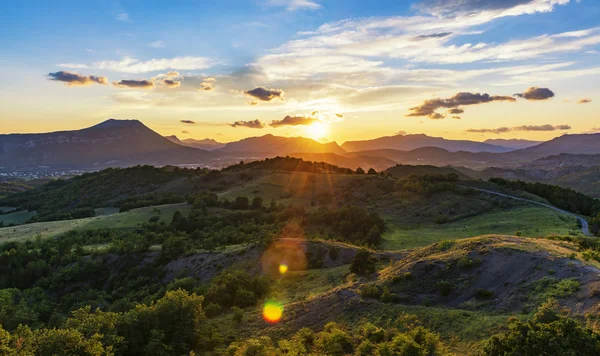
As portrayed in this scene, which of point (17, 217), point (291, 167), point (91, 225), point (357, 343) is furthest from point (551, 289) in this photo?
point (17, 217)

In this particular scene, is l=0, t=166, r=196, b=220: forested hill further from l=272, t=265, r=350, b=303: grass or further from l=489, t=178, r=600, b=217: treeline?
l=489, t=178, r=600, b=217: treeline

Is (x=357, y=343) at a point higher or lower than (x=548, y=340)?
lower

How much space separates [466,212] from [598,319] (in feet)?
168

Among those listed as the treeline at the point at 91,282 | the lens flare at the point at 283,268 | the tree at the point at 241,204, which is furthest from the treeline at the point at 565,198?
the treeline at the point at 91,282

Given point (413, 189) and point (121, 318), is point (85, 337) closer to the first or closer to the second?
point (121, 318)

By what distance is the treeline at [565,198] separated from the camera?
64500 mm

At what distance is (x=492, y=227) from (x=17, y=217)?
13000 centimetres

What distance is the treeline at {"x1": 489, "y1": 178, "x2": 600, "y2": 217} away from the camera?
6450 centimetres

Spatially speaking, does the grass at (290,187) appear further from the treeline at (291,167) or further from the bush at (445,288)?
the bush at (445,288)

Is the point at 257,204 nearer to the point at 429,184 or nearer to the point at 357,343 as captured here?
the point at 429,184

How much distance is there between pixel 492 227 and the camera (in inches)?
1938

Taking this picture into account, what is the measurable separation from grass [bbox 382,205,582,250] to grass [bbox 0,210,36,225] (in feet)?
357

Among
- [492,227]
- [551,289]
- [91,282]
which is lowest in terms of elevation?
[91,282]

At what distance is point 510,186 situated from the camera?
254 ft
